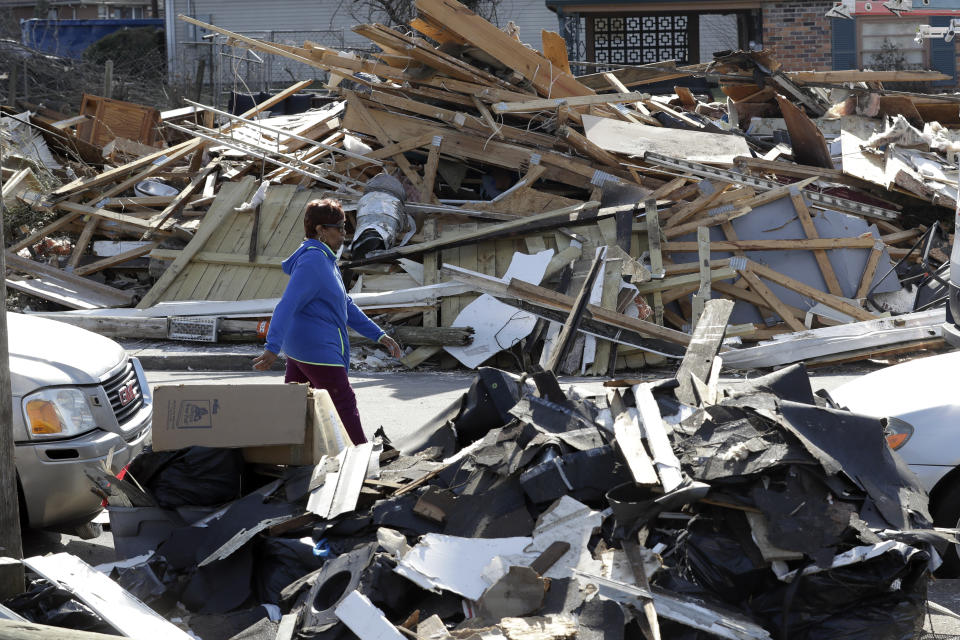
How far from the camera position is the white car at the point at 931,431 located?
4.71 meters

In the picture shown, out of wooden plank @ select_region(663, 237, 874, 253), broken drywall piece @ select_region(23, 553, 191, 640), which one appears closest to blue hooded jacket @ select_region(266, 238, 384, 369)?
broken drywall piece @ select_region(23, 553, 191, 640)

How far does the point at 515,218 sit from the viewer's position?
37.0 ft

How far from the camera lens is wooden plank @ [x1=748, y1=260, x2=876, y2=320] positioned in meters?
10.4

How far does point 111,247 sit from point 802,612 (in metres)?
10.7

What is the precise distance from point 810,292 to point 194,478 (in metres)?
7.71

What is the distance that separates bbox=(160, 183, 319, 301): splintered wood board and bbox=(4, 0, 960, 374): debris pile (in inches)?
1.1

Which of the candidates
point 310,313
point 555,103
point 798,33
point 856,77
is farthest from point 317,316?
point 798,33

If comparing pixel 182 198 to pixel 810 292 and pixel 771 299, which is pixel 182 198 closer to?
pixel 771 299

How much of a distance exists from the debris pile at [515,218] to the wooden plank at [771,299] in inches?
1.0

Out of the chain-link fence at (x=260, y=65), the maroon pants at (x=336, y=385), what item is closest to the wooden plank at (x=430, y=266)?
the maroon pants at (x=336, y=385)

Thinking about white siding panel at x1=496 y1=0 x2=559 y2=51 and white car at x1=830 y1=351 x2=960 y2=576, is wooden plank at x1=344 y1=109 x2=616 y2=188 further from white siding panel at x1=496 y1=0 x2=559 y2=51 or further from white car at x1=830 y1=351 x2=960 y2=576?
white siding panel at x1=496 y1=0 x2=559 y2=51

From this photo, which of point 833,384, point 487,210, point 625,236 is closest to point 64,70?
point 487,210

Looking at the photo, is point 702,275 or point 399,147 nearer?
point 702,275

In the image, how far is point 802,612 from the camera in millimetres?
3857
